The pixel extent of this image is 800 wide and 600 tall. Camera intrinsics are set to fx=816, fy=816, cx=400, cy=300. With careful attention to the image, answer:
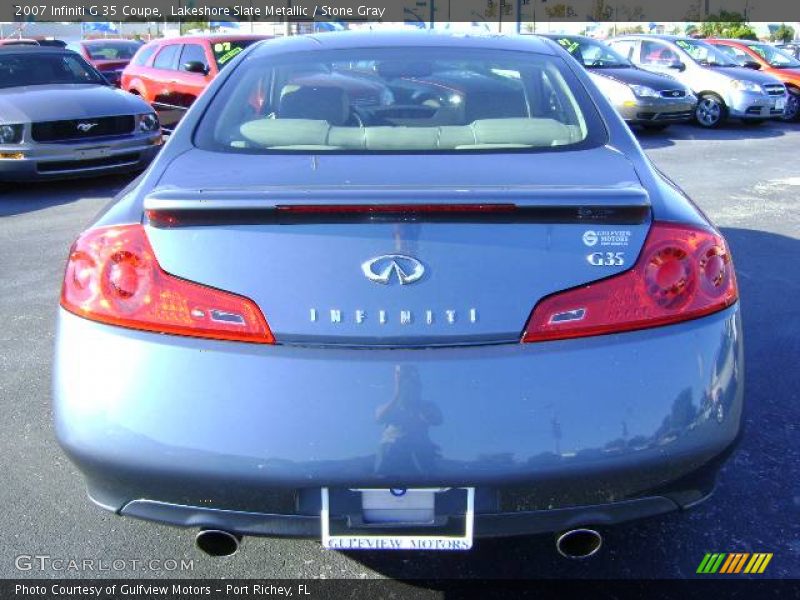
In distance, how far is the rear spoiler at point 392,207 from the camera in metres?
1.92

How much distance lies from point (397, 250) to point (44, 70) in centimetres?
851

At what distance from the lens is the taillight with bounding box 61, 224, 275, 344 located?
1.91m

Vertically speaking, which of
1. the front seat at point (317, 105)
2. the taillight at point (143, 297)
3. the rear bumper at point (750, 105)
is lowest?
the rear bumper at point (750, 105)

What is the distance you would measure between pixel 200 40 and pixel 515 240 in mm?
10833

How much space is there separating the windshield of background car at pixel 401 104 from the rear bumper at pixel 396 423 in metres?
0.86

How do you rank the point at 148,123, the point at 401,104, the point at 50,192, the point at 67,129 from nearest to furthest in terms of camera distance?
the point at 401,104 → the point at 67,129 → the point at 50,192 → the point at 148,123

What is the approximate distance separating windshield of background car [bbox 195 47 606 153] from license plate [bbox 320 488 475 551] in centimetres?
111

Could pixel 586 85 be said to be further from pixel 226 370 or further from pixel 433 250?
pixel 226 370

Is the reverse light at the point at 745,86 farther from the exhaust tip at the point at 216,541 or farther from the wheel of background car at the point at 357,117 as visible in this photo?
the exhaust tip at the point at 216,541

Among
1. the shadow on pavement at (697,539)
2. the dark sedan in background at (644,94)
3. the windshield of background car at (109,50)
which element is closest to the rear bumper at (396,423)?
the shadow on pavement at (697,539)

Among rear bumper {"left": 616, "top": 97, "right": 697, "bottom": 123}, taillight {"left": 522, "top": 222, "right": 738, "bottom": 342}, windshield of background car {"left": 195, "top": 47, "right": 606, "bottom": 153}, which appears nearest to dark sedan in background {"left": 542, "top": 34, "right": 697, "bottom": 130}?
rear bumper {"left": 616, "top": 97, "right": 697, "bottom": 123}

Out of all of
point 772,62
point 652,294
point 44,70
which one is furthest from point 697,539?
point 772,62

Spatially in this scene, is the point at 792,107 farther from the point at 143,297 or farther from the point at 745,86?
the point at 143,297

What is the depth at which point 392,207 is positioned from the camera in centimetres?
192
